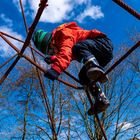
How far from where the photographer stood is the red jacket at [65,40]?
3.05m

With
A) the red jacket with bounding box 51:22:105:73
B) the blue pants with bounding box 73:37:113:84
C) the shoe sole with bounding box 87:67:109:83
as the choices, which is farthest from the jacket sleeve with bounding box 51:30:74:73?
the shoe sole with bounding box 87:67:109:83

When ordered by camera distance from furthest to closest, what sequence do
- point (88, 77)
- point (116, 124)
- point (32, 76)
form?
1. point (32, 76)
2. point (116, 124)
3. point (88, 77)

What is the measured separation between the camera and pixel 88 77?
325 centimetres

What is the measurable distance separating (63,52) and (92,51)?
17.7 inches

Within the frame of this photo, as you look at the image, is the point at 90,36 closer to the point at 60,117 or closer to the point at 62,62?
the point at 62,62

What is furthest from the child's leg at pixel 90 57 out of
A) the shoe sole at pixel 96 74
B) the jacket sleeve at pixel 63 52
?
the jacket sleeve at pixel 63 52

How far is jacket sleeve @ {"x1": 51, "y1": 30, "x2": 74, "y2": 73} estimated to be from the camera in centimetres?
304

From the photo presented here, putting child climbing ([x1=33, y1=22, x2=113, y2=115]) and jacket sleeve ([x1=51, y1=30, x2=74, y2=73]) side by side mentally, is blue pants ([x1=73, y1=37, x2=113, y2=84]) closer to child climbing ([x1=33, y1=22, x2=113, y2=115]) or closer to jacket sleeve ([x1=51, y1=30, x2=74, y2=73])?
child climbing ([x1=33, y1=22, x2=113, y2=115])

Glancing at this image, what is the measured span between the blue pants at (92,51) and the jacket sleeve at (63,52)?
11cm

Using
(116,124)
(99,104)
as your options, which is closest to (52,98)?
(116,124)

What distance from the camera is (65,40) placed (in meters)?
3.20

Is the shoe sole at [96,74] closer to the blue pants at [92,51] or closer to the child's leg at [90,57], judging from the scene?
the child's leg at [90,57]

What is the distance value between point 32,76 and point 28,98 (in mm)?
1191

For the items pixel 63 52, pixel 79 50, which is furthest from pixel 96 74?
pixel 63 52
